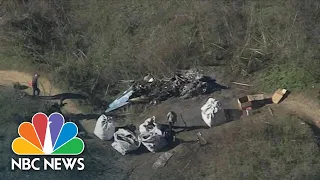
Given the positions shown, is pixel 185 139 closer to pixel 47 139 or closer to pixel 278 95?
pixel 278 95

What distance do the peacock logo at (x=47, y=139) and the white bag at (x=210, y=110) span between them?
303 centimetres

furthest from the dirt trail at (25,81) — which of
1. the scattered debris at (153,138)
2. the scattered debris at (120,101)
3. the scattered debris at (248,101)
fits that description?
the scattered debris at (248,101)

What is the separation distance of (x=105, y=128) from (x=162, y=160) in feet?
5.19

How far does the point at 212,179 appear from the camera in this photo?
10523 mm

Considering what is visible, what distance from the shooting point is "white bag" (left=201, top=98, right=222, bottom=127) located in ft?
38.8

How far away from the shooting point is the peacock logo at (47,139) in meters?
11.0

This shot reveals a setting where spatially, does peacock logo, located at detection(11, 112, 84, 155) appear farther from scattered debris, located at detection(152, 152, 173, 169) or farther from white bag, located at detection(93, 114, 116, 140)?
scattered debris, located at detection(152, 152, 173, 169)

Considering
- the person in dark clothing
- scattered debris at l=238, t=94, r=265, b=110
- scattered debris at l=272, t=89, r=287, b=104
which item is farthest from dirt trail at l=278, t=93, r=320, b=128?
the person in dark clothing

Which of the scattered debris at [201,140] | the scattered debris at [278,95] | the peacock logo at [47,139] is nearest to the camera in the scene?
the peacock logo at [47,139]

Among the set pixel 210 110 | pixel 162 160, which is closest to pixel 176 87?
pixel 210 110

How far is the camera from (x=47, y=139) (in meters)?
11.0

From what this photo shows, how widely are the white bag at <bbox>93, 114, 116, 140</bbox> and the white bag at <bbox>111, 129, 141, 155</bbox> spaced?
19 centimetres

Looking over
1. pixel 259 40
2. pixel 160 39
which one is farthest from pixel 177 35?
pixel 259 40

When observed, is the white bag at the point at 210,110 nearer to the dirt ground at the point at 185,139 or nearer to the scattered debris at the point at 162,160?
the dirt ground at the point at 185,139
